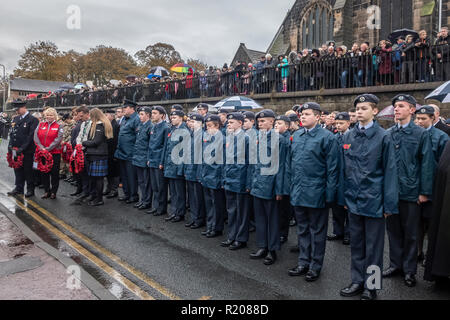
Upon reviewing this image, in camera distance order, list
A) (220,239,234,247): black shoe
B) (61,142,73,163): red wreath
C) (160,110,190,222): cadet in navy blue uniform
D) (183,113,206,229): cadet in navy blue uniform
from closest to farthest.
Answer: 1. (220,239,234,247): black shoe
2. (183,113,206,229): cadet in navy blue uniform
3. (160,110,190,222): cadet in navy blue uniform
4. (61,142,73,163): red wreath

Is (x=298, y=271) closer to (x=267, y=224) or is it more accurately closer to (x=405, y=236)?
(x=267, y=224)

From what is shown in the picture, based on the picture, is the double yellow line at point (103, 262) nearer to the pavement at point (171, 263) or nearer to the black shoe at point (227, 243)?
the pavement at point (171, 263)

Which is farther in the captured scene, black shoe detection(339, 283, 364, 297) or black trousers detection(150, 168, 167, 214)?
black trousers detection(150, 168, 167, 214)

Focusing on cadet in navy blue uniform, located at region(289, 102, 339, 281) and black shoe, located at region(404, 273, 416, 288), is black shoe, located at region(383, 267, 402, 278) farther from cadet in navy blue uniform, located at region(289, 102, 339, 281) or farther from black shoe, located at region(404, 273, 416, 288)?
cadet in navy blue uniform, located at region(289, 102, 339, 281)

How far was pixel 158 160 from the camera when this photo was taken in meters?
8.28

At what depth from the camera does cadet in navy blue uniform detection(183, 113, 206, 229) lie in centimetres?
727

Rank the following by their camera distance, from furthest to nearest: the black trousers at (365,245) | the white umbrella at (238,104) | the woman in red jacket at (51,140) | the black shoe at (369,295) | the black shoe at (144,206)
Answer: the white umbrella at (238,104), the woman in red jacket at (51,140), the black shoe at (144,206), the black trousers at (365,245), the black shoe at (369,295)

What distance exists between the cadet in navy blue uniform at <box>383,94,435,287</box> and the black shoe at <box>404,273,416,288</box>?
0.06ft

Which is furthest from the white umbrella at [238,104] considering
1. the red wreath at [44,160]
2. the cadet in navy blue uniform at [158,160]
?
the red wreath at [44,160]

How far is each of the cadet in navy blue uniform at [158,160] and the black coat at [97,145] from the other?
1283 mm

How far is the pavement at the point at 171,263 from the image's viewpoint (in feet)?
14.5

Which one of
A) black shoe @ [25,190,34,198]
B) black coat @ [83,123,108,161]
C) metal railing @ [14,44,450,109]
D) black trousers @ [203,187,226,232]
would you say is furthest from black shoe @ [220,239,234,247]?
metal railing @ [14,44,450,109]
